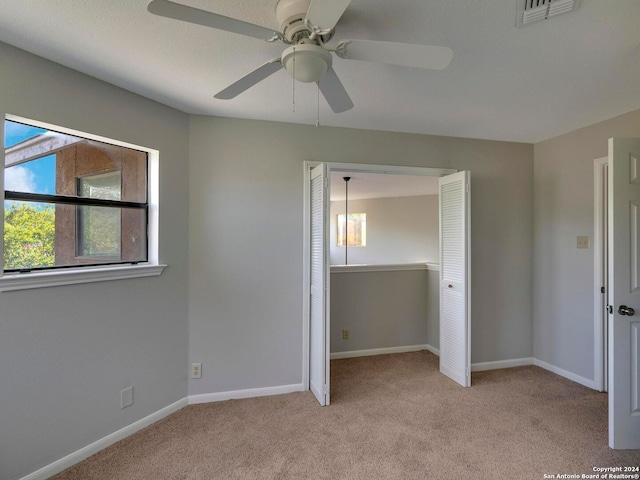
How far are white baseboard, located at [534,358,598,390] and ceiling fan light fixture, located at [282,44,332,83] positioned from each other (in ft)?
11.5

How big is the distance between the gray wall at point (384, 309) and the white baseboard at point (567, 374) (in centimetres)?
103

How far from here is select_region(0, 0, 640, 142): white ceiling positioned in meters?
1.48

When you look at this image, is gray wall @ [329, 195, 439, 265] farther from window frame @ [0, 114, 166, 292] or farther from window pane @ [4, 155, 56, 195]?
window pane @ [4, 155, 56, 195]

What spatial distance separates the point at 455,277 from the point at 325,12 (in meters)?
2.62

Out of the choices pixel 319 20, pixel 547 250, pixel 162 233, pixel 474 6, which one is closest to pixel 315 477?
pixel 162 233

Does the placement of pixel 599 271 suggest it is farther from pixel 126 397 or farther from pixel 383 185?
pixel 126 397

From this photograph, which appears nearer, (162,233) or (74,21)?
(74,21)

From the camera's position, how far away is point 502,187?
11.3 feet

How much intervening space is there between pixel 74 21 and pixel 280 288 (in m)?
2.15

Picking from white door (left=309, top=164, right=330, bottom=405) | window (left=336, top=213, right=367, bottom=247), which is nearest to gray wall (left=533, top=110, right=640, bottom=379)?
white door (left=309, top=164, right=330, bottom=405)

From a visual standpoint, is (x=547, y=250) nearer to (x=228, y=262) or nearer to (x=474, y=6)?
(x=474, y=6)

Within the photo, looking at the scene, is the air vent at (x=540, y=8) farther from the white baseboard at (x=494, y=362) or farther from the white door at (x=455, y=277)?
the white baseboard at (x=494, y=362)

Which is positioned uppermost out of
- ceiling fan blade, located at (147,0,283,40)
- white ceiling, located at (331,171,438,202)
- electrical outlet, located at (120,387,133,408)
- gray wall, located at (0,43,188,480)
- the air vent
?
white ceiling, located at (331,171,438,202)

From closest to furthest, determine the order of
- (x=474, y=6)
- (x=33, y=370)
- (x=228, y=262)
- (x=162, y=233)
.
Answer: (x=474, y=6)
(x=33, y=370)
(x=162, y=233)
(x=228, y=262)
